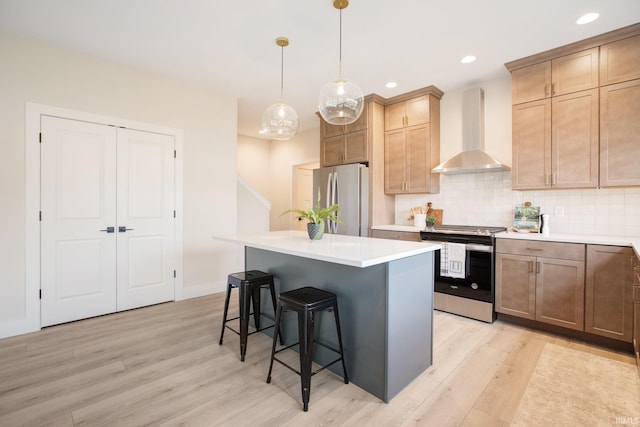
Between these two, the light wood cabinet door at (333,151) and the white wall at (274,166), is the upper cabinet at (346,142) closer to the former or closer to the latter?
the light wood cabinet door at (333,151)

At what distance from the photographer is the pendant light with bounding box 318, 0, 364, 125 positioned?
2.26 metres

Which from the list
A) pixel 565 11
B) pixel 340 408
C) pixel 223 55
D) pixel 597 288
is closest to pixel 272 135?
pixel 223 55

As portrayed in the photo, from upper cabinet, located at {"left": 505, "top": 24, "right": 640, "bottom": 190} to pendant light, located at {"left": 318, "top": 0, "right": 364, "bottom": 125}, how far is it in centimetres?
205

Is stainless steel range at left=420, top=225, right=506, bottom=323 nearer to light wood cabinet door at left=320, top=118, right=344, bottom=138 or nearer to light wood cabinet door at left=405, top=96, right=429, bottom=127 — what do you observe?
light wood cabinet door at left=405, top=96, right=429, bottom=127

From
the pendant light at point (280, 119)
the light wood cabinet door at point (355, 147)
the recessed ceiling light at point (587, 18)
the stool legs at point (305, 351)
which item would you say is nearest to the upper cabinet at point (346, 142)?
the light wood cabinet door at point (355, 147)

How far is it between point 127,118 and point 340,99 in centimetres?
264

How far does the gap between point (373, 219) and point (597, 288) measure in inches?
93.8

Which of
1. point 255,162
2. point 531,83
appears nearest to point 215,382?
point 531,83

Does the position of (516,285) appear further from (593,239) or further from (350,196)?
(350,196)

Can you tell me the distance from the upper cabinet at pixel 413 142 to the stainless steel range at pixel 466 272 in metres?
0.92

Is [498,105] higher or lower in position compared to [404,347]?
higher

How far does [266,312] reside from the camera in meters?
2.90

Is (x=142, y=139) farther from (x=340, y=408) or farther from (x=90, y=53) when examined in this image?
(x=340, y=408)

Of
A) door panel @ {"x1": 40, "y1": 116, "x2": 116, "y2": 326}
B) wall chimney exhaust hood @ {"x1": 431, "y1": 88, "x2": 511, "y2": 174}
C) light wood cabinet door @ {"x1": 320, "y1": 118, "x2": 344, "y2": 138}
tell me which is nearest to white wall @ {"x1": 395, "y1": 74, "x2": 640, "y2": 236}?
wall chimney exhaust hood @ {"x1": 431, "y1": 88, "x2": 511, "y2": 174}
